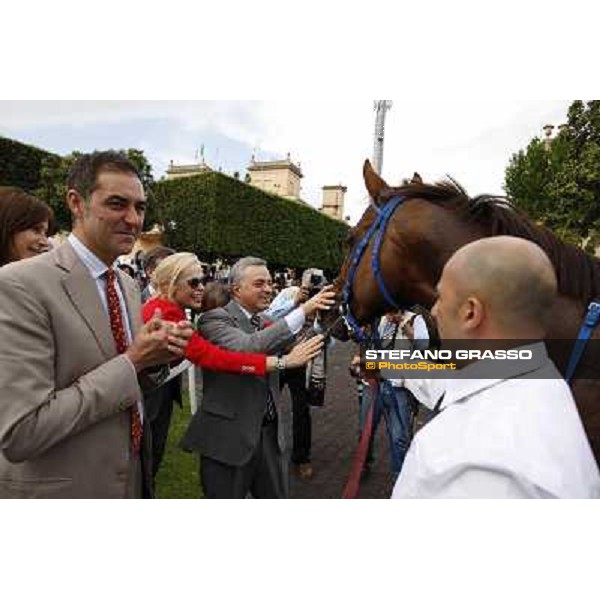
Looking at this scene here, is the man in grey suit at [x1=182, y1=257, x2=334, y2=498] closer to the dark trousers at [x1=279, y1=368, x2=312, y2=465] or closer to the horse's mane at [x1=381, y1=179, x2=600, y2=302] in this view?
the horse's mane at [x1=381, y1=179, x2=600, y2=302]

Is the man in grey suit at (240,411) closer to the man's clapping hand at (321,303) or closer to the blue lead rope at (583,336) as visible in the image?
the man's clapping hand at (321,303)

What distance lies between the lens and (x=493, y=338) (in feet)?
4.29

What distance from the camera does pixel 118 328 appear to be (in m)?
1.88

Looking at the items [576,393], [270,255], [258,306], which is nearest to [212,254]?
[270,255]

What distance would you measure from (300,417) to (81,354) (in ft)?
13.1

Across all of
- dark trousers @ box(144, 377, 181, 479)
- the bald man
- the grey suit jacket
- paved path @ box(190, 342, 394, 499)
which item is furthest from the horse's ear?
dark trousers @ box(144, 377, 181, 479)

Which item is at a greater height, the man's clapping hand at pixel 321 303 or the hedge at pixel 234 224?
the hedge at pixel 234 224

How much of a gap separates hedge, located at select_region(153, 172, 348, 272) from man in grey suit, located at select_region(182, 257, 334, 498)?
2906 mm

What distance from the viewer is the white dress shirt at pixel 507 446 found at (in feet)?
3.67

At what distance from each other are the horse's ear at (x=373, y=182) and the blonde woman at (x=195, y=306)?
0.92m

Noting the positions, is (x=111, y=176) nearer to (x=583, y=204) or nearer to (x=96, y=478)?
(x=96, y=478)

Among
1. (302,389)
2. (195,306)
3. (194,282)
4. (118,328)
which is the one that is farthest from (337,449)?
(118,328)

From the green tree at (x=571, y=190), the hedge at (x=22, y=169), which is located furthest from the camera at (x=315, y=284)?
the hedge at (x=22, y=169)

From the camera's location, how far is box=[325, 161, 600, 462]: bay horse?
1.94 m
